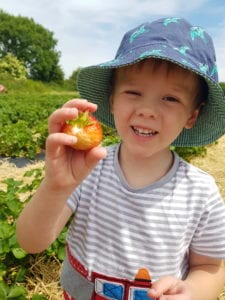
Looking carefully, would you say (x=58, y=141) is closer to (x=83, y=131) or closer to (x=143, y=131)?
(x=83, y=131)

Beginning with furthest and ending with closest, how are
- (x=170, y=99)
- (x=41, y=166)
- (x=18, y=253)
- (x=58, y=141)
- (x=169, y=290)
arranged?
(x=41, y=166)
(x=18, y=253)
(x=170, y=99)
(x=169, y=290)
(x=58, y=141)

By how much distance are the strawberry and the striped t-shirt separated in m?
0.47

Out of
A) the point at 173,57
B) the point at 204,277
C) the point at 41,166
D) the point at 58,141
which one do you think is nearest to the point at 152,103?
the point at 173,57

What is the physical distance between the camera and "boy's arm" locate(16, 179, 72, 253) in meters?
1.52

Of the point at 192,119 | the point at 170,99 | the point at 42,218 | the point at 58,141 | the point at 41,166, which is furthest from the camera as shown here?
the point at 41,166

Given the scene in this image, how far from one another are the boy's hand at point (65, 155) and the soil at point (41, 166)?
191 cm

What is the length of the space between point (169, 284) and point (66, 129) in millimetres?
650

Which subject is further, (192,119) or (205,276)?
(192,119)

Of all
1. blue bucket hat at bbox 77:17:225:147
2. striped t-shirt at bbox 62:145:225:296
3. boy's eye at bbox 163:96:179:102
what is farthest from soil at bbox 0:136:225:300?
boy's eye at bbox 163:96:179:102

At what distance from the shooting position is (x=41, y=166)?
24.9 ft

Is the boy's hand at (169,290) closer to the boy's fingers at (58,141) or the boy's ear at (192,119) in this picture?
the boy's fingers at (58,141)

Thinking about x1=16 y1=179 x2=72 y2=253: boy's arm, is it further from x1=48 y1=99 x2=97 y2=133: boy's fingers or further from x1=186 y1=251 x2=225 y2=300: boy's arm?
x1=186 y1=251 x2=225 y2=300: boy's arm

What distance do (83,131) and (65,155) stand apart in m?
0.12

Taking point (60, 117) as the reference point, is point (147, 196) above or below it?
below
